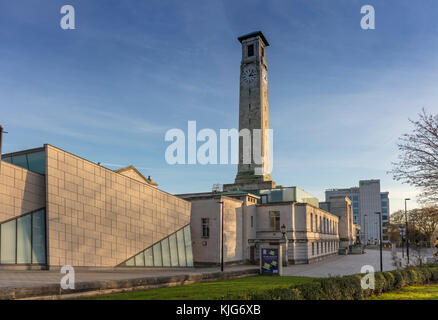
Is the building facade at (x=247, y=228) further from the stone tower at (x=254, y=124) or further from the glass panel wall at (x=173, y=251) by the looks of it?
the stone tower at (x=254, y=124)

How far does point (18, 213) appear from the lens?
76.8 feet

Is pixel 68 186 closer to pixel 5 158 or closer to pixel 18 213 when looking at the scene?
pixel 18 213

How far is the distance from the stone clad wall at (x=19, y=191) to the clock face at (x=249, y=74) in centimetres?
4639

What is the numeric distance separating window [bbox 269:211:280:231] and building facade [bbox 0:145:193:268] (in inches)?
669

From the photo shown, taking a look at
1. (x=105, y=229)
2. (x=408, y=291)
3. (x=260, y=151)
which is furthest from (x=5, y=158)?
(x=260, y=151)

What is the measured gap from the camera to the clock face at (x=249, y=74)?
65000 mm

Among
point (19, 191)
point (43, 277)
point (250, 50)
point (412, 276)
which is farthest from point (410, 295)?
point (250, 50)

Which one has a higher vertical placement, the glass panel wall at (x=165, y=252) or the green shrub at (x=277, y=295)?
the green shrub at (x=277, y=295)

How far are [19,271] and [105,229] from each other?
7.31 m

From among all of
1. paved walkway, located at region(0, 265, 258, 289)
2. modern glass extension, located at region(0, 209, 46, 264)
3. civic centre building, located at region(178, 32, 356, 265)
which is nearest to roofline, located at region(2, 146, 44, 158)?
modern glass extension, located at region(0, 209, 46, 264)

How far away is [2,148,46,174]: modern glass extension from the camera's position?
25.2 meters

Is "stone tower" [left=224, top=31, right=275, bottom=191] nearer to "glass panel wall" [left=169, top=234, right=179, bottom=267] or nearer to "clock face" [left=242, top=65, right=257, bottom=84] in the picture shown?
"clock face" [left=242, top=65, right=257, bottom=84]

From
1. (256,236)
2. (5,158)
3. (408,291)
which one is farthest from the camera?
(256,236)

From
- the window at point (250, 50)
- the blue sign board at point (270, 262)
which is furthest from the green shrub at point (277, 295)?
the window at point (250, 50)
